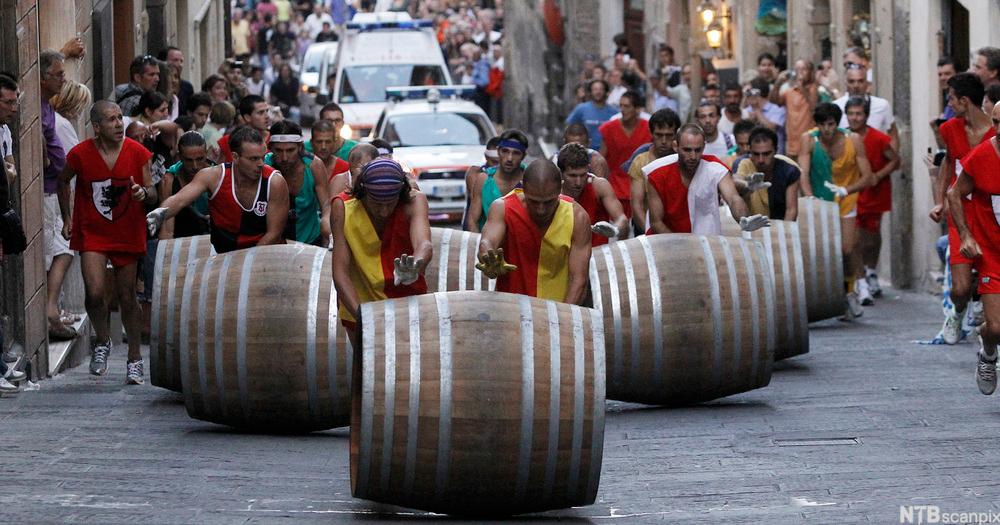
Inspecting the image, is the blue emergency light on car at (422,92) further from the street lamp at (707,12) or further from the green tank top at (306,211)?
the green tank top at (306,211)

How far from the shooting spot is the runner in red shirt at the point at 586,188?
38.5 feet

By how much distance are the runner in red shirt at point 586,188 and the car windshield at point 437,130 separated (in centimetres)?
1308

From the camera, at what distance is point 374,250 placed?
360 inches

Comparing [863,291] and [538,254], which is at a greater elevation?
[538,254]

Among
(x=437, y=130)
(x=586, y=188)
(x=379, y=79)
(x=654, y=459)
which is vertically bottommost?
(x=654, y=459)

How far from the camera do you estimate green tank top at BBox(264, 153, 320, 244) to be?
1250cm

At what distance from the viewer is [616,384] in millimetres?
10875

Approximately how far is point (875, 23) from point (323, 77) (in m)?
14.6

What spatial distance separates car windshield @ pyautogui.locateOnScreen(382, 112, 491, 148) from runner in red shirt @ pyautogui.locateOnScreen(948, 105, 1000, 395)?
48.1 feet

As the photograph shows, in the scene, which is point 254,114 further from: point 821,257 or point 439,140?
point 439,140

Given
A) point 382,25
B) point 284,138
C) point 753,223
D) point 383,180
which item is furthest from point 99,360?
point 382,25

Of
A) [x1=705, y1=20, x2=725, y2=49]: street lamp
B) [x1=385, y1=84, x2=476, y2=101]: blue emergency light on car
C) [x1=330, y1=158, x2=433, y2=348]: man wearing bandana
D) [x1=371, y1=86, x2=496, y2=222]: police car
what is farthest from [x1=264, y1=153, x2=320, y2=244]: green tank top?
[x1=705, y1=20, x2=725, y2=49]: street lamp

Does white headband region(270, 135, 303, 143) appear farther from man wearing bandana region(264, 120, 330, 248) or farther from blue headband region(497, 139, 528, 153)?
blue headband region(497, 139, 528, 153)

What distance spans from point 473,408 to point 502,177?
555cm
